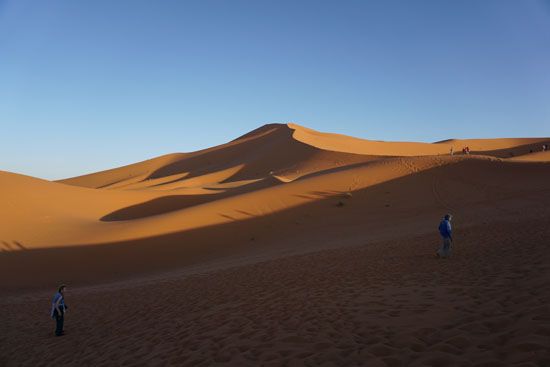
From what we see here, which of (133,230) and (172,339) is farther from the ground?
(133,230)

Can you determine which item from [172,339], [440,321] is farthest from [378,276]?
[172,339]

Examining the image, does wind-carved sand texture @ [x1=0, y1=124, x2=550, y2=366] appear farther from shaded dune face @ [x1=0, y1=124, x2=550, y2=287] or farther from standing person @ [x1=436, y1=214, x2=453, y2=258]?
standing person @ [x1=436, y1=214, x2=453, y2=258]

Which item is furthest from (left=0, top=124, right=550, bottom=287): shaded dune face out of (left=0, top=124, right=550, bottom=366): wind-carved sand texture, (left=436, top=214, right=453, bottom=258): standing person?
(left=436, top=214, right=453, bottom=258): standing person

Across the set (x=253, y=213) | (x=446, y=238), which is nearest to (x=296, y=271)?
(x=446, y=238)

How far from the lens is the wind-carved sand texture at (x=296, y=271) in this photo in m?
4.84

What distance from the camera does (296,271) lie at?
33.9 feet

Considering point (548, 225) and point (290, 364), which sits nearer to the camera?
point (290, 364)

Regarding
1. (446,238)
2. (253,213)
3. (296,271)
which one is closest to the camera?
(446,238)

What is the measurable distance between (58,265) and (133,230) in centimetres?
373

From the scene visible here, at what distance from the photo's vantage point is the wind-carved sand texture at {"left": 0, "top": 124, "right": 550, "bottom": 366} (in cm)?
484

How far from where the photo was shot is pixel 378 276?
8.41 m

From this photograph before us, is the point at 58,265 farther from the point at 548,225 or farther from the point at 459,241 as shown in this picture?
the point at 548,225

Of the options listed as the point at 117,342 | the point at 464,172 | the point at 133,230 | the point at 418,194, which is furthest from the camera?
the point at 464,172

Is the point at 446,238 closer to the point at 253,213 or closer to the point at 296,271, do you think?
the point at 296,271
